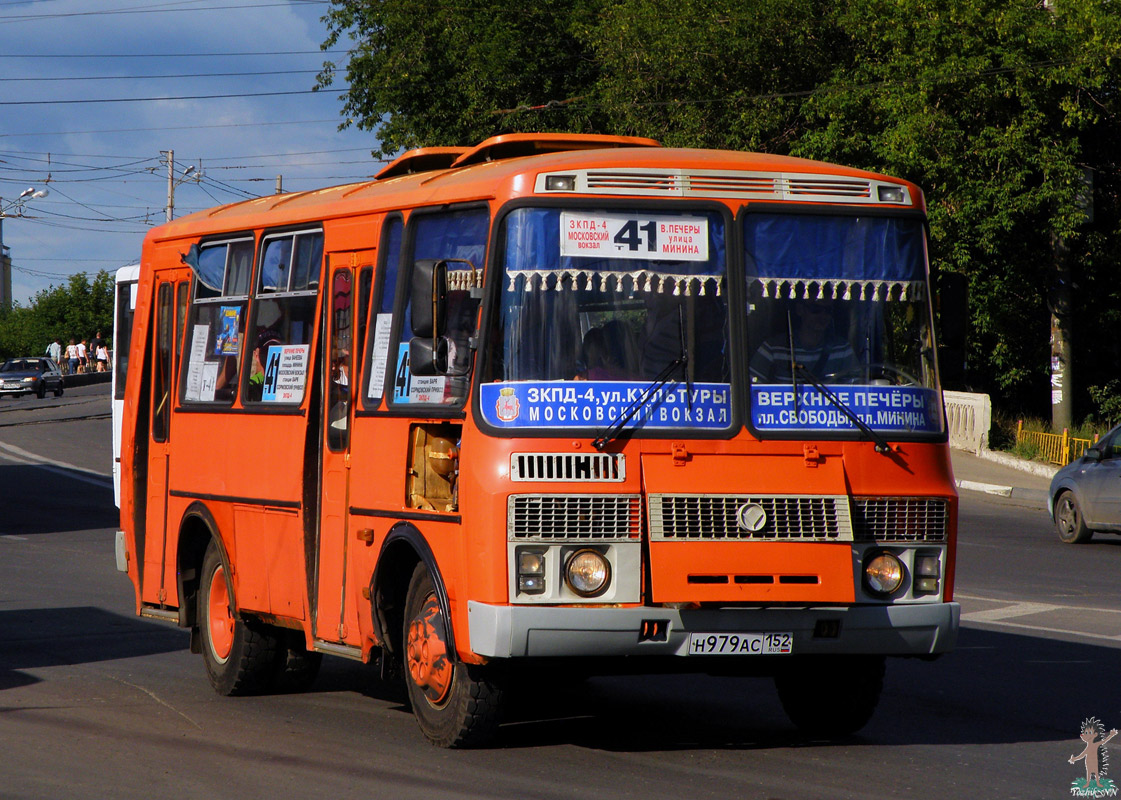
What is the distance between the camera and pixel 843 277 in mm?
7484

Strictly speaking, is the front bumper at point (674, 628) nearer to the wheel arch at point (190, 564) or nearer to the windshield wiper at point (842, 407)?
the windshield wiper at point (842, 407)

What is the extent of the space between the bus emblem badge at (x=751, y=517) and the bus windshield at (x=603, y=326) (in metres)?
0.38

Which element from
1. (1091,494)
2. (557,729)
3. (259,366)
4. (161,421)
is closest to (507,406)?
(557,729)

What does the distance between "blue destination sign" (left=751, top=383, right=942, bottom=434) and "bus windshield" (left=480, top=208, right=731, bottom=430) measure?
0.20 meters

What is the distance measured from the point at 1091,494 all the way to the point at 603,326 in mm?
13436

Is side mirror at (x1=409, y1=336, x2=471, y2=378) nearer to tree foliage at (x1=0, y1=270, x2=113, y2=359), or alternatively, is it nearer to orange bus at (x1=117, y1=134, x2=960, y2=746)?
orange bus at (x1=117, y1=134, x2=960, y2=746)

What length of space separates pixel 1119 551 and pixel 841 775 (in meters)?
12.8

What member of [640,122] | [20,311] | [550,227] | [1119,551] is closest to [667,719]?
[550,227]

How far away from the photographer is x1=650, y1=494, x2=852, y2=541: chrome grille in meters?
6.91

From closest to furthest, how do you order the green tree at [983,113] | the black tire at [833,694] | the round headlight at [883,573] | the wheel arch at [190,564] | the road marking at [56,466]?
1. the round headlight at [883,573]
2. the black tire at [833,694]
3. the wheel arch at [190,564]
4. the road marking at [56,466]
5. the green tree at [983,113]

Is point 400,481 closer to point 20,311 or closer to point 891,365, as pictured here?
point 891,365

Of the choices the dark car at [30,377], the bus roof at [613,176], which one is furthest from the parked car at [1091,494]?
the dark car at [30,377]

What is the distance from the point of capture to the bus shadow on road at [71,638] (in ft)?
34.3

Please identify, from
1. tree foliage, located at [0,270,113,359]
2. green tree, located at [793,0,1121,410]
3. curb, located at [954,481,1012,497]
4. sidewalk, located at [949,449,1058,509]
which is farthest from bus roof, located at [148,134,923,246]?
tree foliage, located at [0,270,113,359]
